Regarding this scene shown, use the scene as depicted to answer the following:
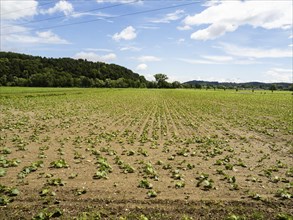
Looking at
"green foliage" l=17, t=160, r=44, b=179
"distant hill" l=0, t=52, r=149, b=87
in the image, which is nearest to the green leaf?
"green foliage" l=17, t=160, r=44, b=179

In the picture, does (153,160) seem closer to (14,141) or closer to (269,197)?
(269,197)

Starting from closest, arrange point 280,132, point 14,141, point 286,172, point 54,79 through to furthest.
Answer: point 286,172 < point 14,141 < point 280,132 < point 54,79

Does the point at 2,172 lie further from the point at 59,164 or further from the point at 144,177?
the point at 144,177

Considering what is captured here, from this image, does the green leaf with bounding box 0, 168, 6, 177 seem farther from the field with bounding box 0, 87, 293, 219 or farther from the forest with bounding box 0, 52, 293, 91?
the forest with bounding box 0, 52, 293, 91

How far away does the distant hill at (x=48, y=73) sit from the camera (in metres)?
125

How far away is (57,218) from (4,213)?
4.12 ft

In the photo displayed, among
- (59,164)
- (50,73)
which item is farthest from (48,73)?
(59,164)

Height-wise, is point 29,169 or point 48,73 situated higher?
point 48,73

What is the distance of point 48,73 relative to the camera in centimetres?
13412

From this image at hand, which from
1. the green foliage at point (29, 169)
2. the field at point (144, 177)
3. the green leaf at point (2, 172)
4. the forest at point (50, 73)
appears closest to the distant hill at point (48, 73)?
the forest at point (50, 73)

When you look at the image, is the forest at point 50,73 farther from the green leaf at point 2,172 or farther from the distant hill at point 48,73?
the green leaf at point 2,172

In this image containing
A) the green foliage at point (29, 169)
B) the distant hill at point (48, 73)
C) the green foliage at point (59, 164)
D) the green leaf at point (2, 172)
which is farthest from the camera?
the distant hill at point (48, 73)

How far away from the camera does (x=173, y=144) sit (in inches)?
575

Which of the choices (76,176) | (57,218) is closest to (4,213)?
(57,218)
